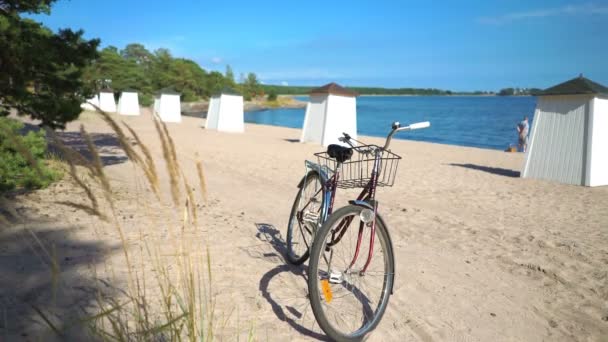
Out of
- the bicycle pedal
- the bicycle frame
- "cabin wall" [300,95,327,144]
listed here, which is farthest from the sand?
"cabin wall" [300,95,327,144]

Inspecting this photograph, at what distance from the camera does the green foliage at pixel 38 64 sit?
5.10 m

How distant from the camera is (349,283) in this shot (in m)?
2.95

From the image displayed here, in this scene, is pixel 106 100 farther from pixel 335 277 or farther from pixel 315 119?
pixel 335 277

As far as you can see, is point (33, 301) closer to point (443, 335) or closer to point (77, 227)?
point (77, 227)

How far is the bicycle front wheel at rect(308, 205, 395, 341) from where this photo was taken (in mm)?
2307

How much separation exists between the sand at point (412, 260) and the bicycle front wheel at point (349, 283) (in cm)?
16

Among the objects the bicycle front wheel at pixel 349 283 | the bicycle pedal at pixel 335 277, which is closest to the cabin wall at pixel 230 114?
the bicycle front wheel at pixel 349 283

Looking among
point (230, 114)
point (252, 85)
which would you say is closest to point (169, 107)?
point (230, 114)

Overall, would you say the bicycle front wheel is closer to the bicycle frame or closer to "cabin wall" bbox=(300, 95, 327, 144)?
the bicycle frame

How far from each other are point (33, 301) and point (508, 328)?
3.19 metres

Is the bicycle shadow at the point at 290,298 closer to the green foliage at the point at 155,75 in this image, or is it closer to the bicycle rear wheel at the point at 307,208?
the bicycle rear wheel at the point at 307,208

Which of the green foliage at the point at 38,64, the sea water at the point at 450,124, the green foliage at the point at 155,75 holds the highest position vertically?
the green foliage at the point at 155,75

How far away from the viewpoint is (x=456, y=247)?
4605 mm

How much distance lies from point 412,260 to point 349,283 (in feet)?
4.38
